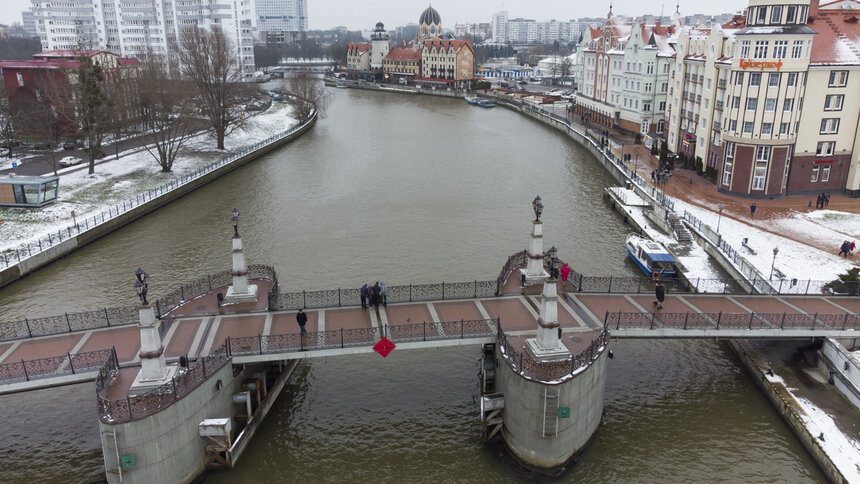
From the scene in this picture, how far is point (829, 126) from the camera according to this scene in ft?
136

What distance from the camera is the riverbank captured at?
3384 centimetres

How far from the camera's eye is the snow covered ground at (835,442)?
17.2 m

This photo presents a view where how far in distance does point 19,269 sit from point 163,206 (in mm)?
14770

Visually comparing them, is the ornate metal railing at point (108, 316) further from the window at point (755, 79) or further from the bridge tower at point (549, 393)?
the window at point (755, 79)

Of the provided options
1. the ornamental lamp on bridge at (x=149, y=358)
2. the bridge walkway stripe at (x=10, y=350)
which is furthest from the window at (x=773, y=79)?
the bridge walkway stripe at (x=10, y=350)

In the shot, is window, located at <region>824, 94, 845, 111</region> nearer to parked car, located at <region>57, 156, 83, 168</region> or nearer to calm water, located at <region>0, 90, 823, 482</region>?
calm water, located at <region>0, 90, 823, 482</region>

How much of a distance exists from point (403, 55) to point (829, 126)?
12539 cm

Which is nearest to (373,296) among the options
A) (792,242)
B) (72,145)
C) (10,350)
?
(10,350)

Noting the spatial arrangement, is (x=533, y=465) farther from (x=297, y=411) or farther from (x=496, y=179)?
(x=496, y=179)

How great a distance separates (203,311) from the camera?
71.8 feet

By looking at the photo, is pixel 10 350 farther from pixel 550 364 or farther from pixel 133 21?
pixel 133 21

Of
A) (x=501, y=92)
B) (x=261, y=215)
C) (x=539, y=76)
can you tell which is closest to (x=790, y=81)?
(x=261, y=215)

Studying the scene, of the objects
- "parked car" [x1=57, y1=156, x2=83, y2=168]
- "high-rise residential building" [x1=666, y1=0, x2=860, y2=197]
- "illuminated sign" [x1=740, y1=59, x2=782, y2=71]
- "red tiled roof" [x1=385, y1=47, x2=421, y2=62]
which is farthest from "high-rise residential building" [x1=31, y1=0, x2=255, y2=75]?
"illuminated sign" [x1=740, y1=59, x2=782, y2=71]

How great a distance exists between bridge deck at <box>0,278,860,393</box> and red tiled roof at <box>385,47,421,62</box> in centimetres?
13669
